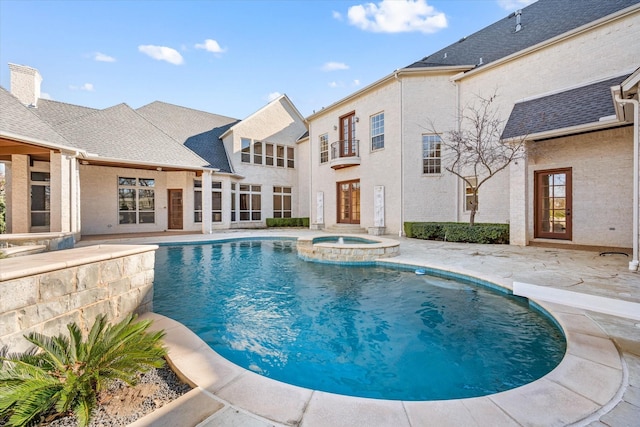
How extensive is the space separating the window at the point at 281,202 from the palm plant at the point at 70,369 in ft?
55.6

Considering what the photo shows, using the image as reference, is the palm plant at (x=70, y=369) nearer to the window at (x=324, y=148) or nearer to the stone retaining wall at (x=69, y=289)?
the stone retaining wall at (x=69, y=289)

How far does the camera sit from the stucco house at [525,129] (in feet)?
27.6

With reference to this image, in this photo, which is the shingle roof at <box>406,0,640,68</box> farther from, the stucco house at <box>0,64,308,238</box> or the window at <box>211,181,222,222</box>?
the window at <box>211,181,222,222</box>

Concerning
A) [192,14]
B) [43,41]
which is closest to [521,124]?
[192,14]

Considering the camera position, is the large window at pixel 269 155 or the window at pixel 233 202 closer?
the window at pixel 233 202

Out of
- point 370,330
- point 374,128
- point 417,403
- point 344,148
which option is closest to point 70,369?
point 417,403

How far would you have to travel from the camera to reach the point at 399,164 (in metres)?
13.1

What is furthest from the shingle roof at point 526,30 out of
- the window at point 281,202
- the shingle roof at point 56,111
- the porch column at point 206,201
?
the shingle roof at point 56,111

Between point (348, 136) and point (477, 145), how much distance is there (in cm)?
727

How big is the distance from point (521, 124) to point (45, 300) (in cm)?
1216

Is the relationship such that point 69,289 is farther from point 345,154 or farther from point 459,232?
point 345,154

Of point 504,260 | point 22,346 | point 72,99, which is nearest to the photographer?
point 22,346

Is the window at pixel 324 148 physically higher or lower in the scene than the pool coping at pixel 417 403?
higher

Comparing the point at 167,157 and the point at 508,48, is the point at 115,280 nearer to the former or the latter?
the point at 167,157
